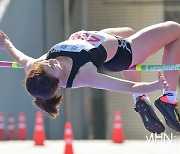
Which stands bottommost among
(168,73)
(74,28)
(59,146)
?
(59,146)

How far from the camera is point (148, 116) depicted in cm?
517

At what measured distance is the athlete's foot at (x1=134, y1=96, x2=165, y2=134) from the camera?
16.9 ft

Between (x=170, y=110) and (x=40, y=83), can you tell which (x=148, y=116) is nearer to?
(x=170, y=110)

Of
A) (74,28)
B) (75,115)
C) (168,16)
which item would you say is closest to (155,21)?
(168,16)

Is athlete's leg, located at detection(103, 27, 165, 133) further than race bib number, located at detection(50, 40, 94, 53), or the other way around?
athlete's leg, located at detection(103, 27, 165, 133)

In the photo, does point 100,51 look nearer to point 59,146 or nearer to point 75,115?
point 59,146

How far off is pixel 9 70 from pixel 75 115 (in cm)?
160

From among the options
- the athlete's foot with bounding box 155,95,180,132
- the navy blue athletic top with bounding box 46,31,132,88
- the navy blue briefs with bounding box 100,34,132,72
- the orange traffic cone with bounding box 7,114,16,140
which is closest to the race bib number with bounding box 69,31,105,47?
the navy blue athletic top with bounding box 46,31,132,88

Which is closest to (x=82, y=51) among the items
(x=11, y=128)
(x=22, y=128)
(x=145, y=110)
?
(x=145, y=110)

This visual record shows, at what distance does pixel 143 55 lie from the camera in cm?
497

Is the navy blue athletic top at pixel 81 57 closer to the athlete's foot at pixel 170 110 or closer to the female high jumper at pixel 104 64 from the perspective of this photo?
the female high jumper at pixel 104 64

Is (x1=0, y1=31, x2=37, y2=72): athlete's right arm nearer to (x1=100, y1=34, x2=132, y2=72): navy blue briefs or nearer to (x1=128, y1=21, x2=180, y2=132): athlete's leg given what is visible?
(x1=100, y1=34, x2=132, y2=72): navy blue briefs

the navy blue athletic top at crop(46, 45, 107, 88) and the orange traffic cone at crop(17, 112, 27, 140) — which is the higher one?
the navy blue athletic top at crop(46, 45, 107, 88)

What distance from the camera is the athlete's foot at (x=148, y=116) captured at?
5145 mm
